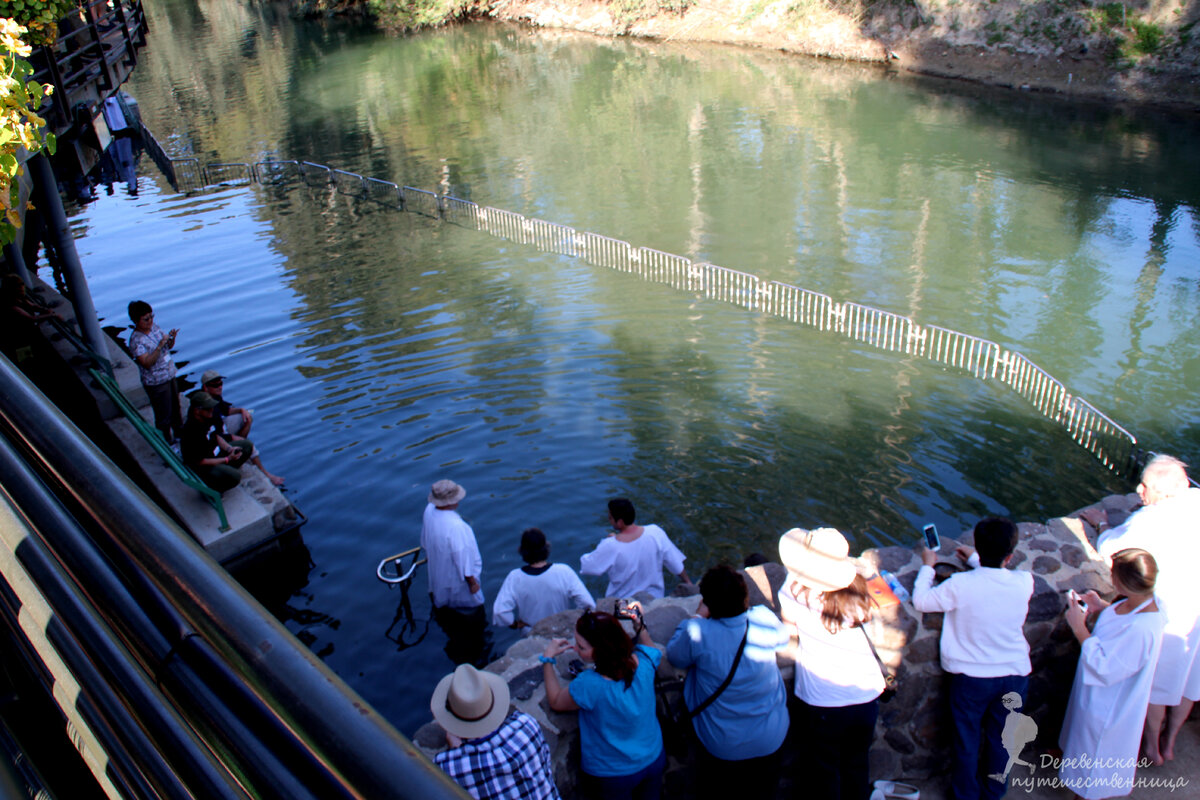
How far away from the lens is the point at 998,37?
3641 cm

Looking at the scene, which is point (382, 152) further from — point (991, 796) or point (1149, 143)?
point (991, 796)

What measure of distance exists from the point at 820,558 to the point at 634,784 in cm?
153

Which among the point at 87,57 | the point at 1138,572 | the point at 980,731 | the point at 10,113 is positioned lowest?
the point at 980,731

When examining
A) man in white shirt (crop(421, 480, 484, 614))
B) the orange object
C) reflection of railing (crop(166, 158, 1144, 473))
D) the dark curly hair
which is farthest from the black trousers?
reflection of railing (crop(166, 158, 1144, 473))

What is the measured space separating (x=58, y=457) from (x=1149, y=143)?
32.3 metres

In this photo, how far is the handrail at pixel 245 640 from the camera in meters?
0.79

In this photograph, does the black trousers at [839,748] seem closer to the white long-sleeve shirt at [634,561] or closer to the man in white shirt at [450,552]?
the white long-sleeve shirt at [634,561]

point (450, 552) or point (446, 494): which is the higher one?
point (446, 494)

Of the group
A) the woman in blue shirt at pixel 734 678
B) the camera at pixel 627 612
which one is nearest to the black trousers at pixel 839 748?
the woman in blue shirt at pixel 734 678

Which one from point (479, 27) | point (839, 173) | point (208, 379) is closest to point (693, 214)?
point (839, 173)

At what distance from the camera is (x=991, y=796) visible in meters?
5.46

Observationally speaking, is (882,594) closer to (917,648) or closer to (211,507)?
(917,648)

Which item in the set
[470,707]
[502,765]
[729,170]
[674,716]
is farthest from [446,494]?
[729,170]

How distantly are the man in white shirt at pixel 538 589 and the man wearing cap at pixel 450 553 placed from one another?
2.62 feet
